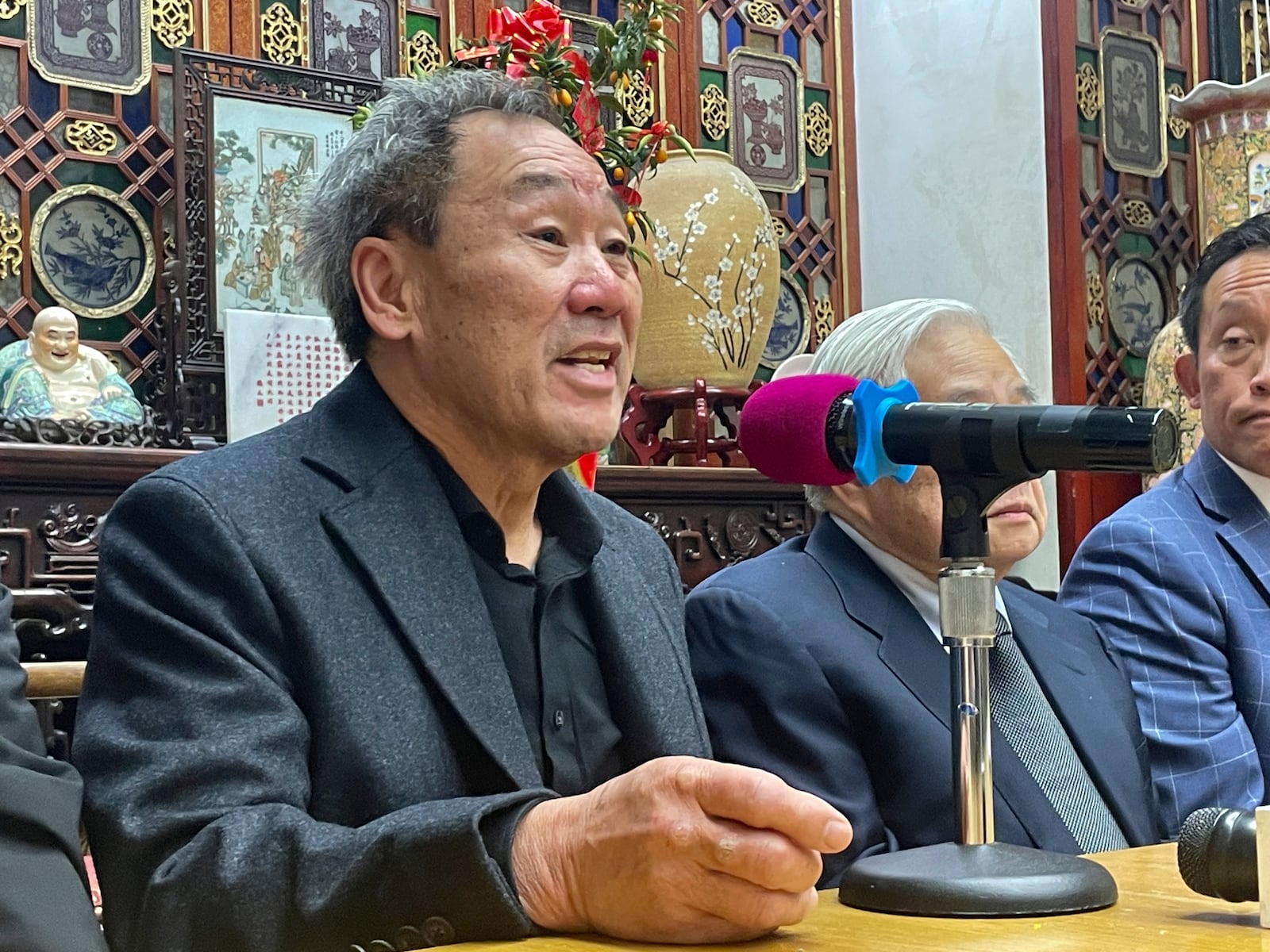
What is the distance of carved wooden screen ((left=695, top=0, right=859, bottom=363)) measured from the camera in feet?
15.5

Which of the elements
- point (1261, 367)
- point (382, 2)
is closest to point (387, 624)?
point (1261, 367)

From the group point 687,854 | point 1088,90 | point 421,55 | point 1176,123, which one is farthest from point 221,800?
point 1176,123

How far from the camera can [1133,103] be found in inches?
208

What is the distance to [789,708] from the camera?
181cm

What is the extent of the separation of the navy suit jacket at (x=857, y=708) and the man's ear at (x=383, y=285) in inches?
18.9

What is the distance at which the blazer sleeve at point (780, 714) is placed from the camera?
1780 mm

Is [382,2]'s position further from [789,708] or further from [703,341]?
[789,708]

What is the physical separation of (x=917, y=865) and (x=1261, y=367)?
1.48m

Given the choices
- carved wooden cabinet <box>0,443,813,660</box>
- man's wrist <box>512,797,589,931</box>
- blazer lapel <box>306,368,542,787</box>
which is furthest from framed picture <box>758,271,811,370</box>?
man's wrist <box>512,797,589,931</box>

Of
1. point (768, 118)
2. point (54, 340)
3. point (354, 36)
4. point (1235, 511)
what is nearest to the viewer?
point (1235, 511)

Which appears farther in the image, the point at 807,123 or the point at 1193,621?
the point at 807,123

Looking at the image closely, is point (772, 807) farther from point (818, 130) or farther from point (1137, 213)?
point (1137, 213)

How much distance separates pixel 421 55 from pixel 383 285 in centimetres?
249

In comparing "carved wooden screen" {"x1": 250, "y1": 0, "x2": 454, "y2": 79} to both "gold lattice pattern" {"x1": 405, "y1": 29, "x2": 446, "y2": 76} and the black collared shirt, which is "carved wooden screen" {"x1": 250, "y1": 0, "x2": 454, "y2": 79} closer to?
"gold lattice pattern" {"x1": 405, "y1": 29, "x2": 446, "y2": 76}
